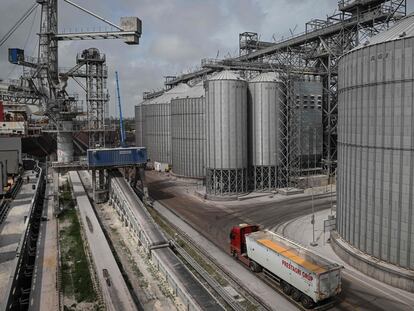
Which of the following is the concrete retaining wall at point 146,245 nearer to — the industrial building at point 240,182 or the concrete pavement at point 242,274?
the industrial building at point 240,182

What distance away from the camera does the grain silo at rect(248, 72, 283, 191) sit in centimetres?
5872

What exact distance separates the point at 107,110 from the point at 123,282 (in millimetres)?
Answer: 51574

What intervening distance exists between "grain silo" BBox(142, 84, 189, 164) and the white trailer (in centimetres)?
6207

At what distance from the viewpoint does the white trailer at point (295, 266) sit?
878 inches

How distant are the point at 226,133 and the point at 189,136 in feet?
57.1

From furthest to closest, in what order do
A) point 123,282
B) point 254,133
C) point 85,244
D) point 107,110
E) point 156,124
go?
point 156,124
point 107,110
point 254,133
point 85,244
point 123,282

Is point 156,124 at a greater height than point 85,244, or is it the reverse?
point 156,124

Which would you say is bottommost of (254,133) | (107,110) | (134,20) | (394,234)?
(394,234)

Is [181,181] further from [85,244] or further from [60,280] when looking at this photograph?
[60,280]

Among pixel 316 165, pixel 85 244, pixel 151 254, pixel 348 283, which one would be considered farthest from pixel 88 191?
pixel 348 283

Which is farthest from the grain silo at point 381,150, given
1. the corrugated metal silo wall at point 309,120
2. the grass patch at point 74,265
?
the corrugated metal silo wall at point 309,120

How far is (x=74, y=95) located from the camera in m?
59.9

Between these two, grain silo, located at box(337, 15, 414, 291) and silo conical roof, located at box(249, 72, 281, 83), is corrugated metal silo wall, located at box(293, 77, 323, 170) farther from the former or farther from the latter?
grain silo, located at box(337, 15, 414, 291)

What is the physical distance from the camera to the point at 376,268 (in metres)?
26.5
